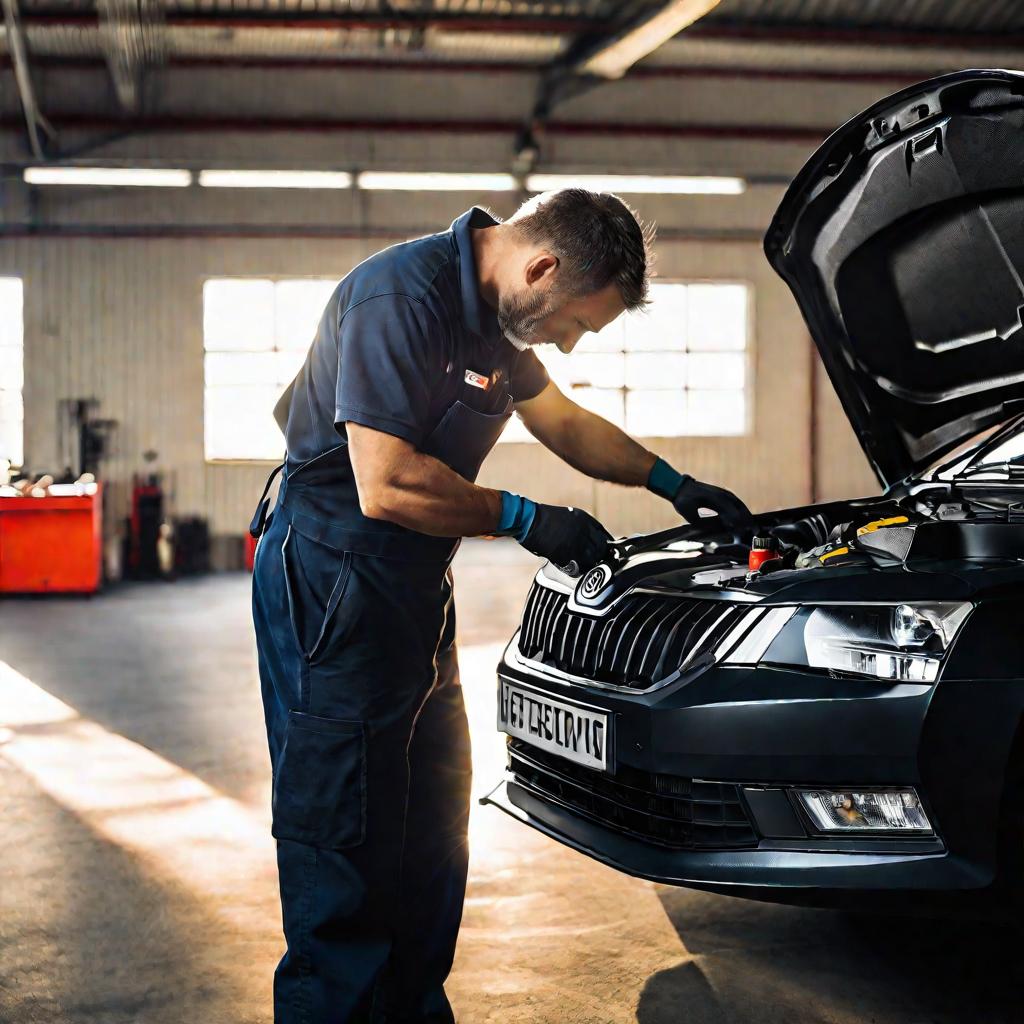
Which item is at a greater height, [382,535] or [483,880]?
[382,535]

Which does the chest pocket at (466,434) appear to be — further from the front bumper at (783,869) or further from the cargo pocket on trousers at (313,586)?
the front bumper at (783,869)

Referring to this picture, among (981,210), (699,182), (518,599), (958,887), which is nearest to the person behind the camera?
(958,887)

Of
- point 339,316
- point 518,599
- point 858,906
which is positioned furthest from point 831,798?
point 518,599

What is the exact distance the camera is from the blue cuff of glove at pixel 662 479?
2426 mm

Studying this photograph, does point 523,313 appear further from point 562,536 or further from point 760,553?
point 760,553

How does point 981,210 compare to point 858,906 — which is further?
point 981,210

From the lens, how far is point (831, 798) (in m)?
1.82

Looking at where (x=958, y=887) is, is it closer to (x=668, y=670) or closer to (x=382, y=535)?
(x=668, y=670)

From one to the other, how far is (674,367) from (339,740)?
956 cm

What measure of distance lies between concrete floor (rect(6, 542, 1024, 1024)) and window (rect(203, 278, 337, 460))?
663cm

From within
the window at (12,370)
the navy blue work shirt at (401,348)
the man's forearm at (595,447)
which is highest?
the window at (12,370)

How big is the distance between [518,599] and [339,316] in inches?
230

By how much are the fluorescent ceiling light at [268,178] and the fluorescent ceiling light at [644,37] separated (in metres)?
2.30

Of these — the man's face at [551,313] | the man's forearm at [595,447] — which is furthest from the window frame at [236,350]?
the man's face at [551,313]
